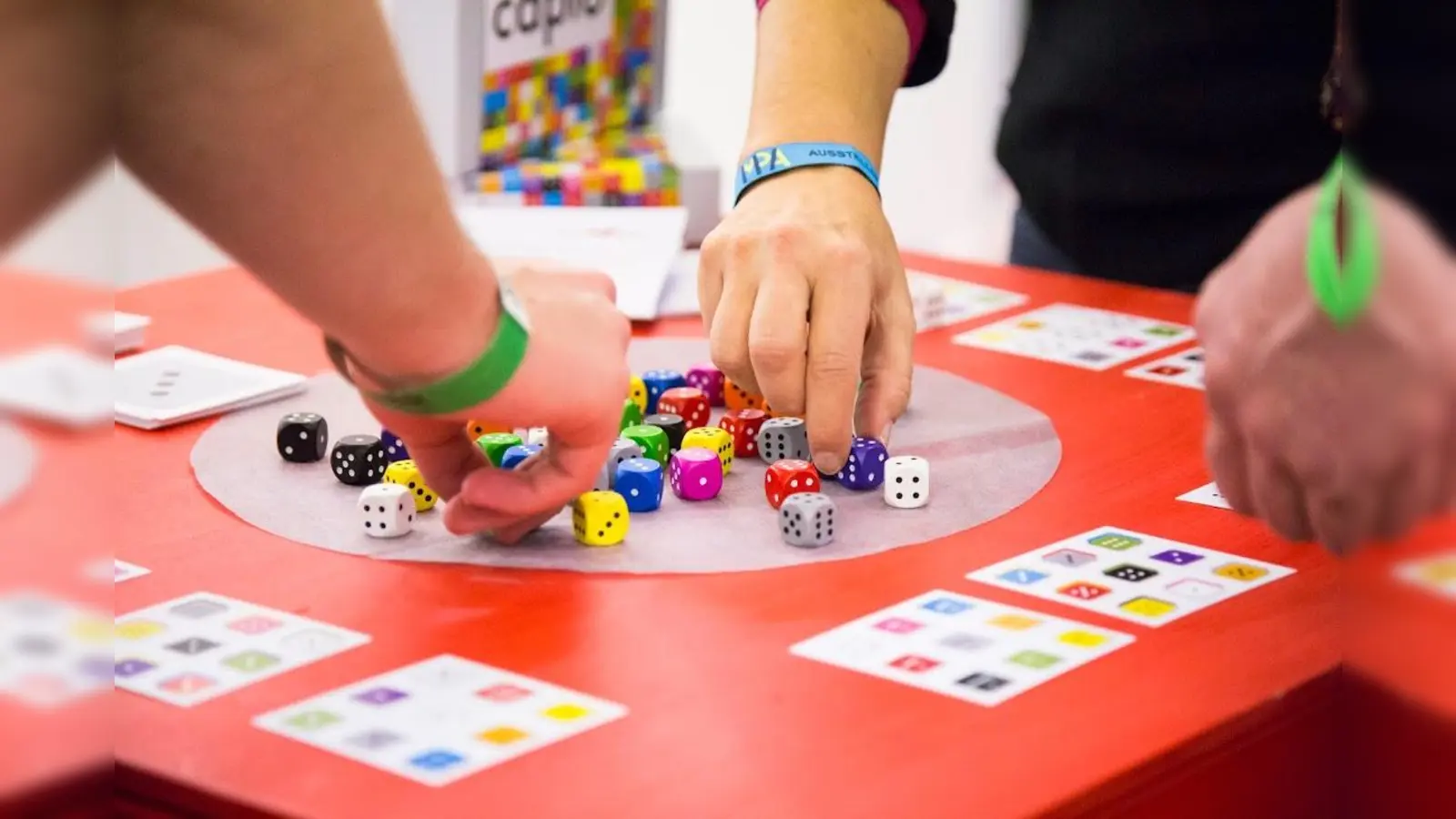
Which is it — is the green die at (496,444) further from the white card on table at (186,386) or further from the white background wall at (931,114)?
the white background wall at (931,114)

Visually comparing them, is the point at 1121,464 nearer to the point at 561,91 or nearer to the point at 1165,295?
the point at 1165,295

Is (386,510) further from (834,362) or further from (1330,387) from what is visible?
(1330,387)

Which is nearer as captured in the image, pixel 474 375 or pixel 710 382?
pixel 474 375

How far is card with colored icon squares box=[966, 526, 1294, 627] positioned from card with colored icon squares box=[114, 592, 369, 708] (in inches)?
14.4

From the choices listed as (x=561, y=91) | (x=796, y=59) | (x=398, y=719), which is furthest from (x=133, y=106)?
(x=561, y=91)

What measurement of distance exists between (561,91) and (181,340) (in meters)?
0.91

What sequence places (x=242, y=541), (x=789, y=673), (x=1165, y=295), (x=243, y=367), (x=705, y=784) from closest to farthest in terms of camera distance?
(x=705, y=784) < (x=789, y=673) < (x=242, y=541) < (x=243, y=367) < (x=1165, y=295)

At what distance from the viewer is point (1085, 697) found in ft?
2.87

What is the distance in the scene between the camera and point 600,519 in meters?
1.07

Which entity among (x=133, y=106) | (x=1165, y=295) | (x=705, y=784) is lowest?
(x=705, y=784)

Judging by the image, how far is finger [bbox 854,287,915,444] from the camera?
49.9 inches

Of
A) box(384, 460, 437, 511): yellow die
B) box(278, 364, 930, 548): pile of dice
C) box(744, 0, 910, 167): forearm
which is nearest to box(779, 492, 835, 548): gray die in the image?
box(278, 364, 930, 548): pile of dice

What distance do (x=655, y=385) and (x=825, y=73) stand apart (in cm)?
31

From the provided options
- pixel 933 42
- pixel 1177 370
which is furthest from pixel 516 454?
pixel 933 42
